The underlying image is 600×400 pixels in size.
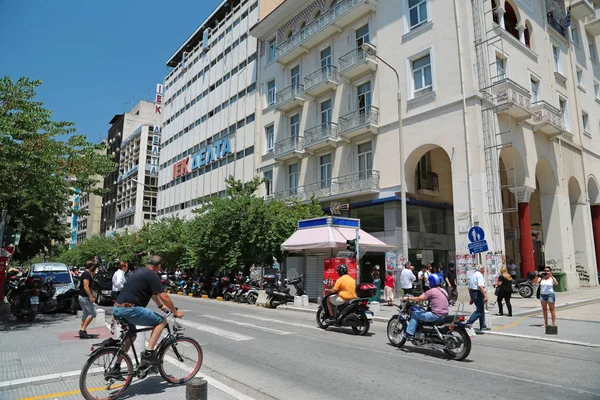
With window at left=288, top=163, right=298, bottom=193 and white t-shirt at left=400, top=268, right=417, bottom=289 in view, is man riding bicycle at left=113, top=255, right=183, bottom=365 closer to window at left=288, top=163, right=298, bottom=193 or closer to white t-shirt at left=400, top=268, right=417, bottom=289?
white t-shirt at left=400, top=268, right=417, bottom=289

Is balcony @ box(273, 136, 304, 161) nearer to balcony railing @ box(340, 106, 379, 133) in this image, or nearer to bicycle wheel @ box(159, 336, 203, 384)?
balcony railing @ box(340, 106, 379, 133)

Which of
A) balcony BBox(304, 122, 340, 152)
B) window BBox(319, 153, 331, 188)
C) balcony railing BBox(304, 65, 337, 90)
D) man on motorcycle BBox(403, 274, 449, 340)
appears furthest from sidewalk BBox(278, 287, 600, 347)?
balcony railing BBox(304, 65, 337, 90)

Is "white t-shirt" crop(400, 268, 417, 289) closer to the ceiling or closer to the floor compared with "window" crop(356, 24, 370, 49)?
closer to the floor

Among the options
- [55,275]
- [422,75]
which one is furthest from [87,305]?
[422,75]

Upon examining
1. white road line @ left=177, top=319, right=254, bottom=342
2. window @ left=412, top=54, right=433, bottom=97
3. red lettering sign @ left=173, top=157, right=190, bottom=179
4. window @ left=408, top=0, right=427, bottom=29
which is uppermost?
window @ left=408, top=0, right=427, bottom=29

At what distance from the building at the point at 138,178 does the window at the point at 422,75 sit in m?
46.7

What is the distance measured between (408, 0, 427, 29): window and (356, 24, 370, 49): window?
10.7 ft

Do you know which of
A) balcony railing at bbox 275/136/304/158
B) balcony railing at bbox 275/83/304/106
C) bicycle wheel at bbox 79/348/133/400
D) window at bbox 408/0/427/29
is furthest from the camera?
balcony railing at bbox 275/83/304/106

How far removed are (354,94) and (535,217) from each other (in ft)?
55.1

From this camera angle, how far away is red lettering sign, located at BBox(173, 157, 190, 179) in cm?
4928

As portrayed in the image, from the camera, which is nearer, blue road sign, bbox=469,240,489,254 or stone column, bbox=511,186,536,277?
blue road sign, bbox=469,240,489,254

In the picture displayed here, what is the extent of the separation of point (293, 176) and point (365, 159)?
291 inches

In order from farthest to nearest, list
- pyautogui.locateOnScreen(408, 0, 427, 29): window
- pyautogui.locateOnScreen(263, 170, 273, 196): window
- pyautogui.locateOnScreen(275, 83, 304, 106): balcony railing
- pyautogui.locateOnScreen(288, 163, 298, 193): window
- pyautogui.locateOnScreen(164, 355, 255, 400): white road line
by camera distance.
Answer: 1. pyautogui.locateOnScreen(263, 170, 273, 196): window
2. pyautogui.locateOnScreen(288, 163, 298, 193): window
3. pyautogui.locateOnScreen(275, 83, 304, 106): balcony railing
4. pyautogui.locateOnScreen(408, 0, 427, 29): window
5. pyautogui.locateOnScreen(164, 355, 255, 400): white road line

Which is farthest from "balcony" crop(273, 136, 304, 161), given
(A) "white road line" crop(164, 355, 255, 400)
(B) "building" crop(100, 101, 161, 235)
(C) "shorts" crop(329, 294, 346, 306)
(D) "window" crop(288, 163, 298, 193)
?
(B) "building" crop(100, 101, 161, 235)
